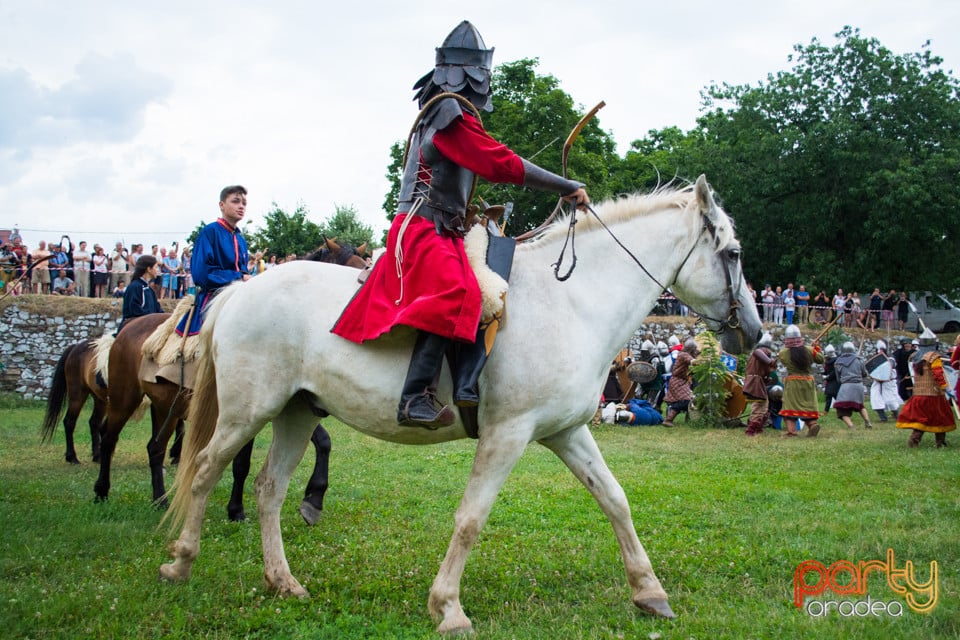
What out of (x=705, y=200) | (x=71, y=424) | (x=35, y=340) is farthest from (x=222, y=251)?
(x=35, y=340)

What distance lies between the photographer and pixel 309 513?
7.21 meters

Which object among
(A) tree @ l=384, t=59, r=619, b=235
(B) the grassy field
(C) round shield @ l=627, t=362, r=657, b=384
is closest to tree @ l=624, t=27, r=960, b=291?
(A) tree @ l=384, t=59, r=619, b=235

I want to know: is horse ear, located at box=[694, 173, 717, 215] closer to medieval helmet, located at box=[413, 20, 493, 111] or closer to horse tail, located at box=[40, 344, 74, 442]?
medieval helmet, located at box=[413, 20, 493, 111]

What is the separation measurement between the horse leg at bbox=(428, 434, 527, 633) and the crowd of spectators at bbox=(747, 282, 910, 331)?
2816 centimetres

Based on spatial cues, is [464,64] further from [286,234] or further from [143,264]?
[286,234]

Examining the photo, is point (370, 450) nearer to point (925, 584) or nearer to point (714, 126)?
point (925, 584)

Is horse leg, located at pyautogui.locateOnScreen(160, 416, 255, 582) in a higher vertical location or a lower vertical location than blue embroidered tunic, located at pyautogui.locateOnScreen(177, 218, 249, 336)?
lower

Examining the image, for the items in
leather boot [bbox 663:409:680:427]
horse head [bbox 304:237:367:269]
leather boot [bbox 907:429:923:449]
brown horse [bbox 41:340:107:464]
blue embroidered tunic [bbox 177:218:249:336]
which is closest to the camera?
blue embroidered tunic [bbox 177:218:249:336]

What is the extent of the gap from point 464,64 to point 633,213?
58.3 inches

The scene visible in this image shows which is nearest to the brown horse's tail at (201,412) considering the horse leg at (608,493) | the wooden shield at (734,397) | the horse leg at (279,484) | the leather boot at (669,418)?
the horse leg at (279,484)

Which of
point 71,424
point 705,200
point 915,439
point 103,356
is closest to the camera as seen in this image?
point 705,200

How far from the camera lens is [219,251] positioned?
7133mm

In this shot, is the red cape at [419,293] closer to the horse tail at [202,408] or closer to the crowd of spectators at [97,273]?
the horse tail at [202,408]

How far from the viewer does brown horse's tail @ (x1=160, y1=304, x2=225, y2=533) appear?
5636 mm
